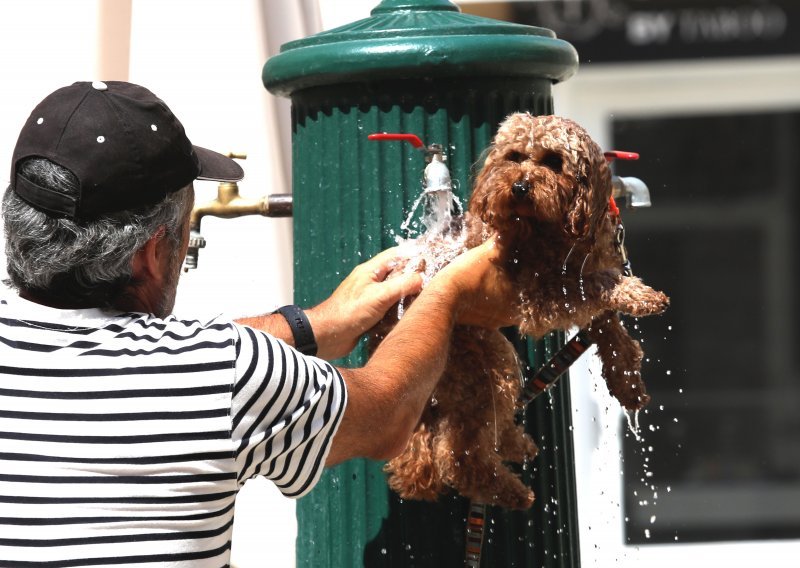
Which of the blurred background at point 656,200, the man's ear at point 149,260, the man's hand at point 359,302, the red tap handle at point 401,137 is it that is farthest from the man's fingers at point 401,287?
the blurred background at point 656,200

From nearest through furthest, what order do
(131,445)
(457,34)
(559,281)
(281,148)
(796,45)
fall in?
1. (131,445)
2. (559,281)
3. (457,34)
4. (281,148)
5. (796,45)

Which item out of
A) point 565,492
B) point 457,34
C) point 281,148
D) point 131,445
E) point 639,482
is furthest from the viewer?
point 639,482

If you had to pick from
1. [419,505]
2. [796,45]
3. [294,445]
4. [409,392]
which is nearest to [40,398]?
[294,445]

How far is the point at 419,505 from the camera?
7.38 feet

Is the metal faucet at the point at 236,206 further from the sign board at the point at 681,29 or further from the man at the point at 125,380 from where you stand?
the sign board at the point at 681,29

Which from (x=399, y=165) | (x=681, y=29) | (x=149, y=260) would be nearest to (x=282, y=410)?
(x=149, y=260)

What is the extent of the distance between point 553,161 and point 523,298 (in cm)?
26

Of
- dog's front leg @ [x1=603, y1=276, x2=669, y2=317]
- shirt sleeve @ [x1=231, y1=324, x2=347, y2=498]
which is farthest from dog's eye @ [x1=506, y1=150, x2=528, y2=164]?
shirt sleeve @ [x1=231, y1=324, x2=347, y2=498]

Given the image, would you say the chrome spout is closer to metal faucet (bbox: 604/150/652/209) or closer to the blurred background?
metal faucet (bbox: 604/150/652/209)

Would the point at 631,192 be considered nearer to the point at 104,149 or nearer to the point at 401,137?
the point at 401,137

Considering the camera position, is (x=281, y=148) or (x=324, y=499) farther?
(x=281, y=148)

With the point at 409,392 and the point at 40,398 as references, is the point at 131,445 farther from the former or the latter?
the point at 409,392

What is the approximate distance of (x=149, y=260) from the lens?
1667 mm

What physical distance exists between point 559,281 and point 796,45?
362cm
